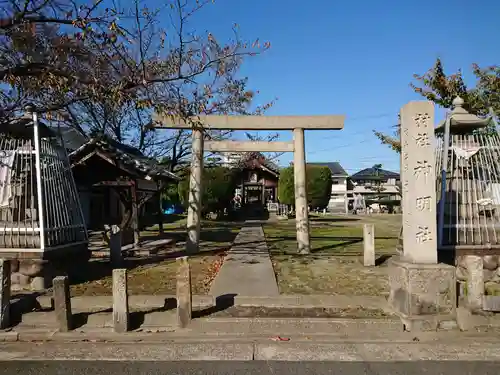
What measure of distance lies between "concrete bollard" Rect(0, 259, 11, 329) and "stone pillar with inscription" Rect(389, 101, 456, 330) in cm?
551

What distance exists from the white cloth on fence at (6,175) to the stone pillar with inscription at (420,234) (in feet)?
23.3

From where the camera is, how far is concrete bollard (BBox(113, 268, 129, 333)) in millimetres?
5660

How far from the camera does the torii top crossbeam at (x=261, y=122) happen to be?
11.8m

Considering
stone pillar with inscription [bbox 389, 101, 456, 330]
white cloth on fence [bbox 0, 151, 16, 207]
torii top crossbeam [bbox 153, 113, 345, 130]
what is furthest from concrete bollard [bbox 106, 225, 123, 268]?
stone pillar with inscription [bbox 389, 101, 456, 330]

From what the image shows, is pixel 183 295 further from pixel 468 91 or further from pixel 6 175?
pixel 468 91

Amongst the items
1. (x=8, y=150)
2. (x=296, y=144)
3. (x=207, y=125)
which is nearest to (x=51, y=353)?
(x=8, y=150)

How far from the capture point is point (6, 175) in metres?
8.21

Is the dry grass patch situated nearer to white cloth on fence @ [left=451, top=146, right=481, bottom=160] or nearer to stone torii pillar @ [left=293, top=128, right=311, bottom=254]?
stone torii pillar @ [left=293, top=128, right=311, bottom=254]

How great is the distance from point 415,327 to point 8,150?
25.8 ft

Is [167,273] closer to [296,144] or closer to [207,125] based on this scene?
[207,125]

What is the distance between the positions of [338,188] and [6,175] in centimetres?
5334

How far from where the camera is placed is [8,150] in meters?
8.31

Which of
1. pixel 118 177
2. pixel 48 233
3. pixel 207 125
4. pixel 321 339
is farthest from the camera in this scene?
pixel 118 177

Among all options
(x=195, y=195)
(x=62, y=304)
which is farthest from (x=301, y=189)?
(x=62, y=304)
